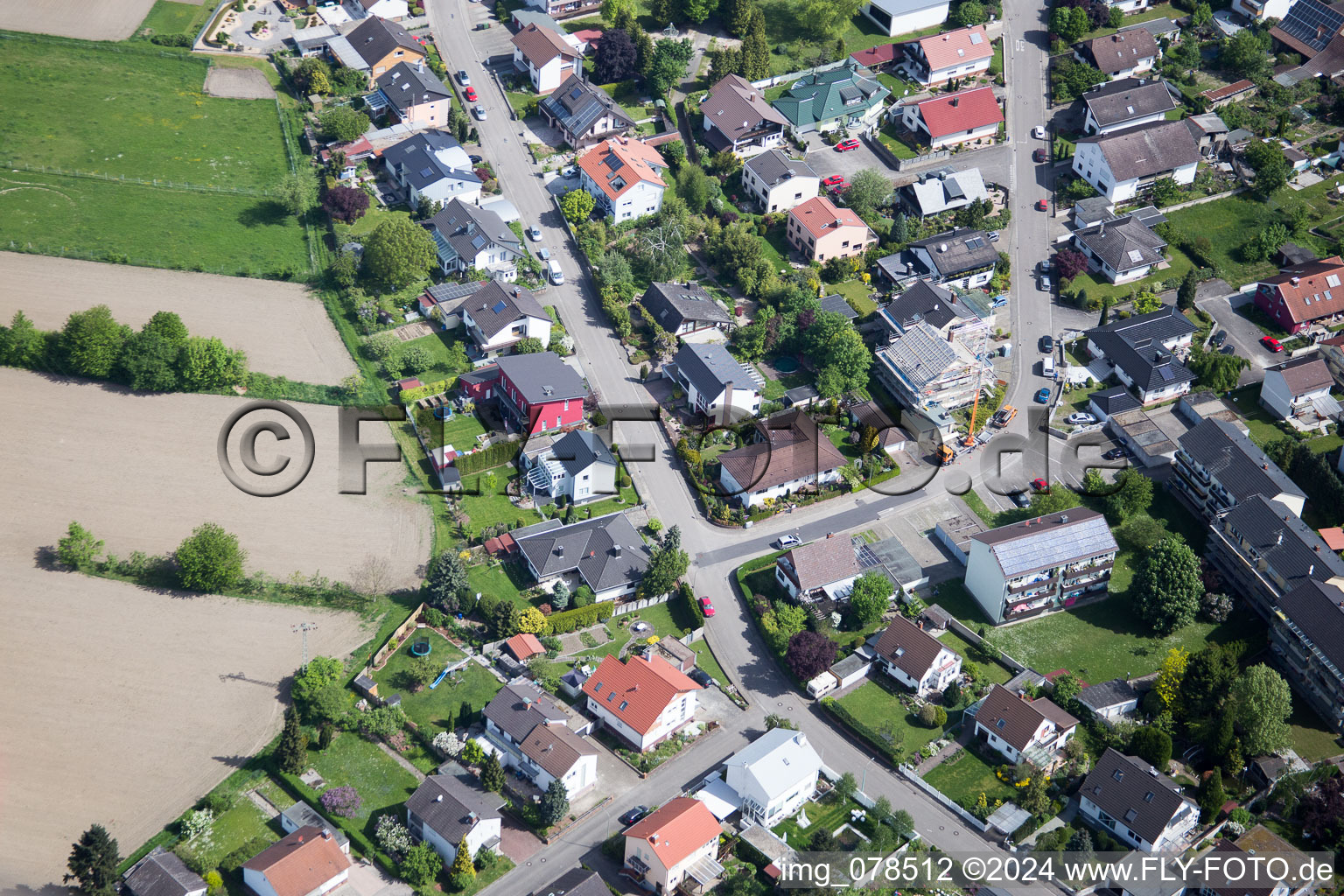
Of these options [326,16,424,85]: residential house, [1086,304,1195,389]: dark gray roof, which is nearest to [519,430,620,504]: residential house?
[1086,304,1195,389]: dark gray roof

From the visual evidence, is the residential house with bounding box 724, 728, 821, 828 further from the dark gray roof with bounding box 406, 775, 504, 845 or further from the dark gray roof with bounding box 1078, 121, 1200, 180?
the dark gray roof with bounding box 1078, 121, 1200, 180

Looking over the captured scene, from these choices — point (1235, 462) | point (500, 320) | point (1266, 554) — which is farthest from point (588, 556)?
point (1235, 462)

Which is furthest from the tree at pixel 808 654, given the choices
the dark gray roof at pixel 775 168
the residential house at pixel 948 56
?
the residential house at pixel 948 56

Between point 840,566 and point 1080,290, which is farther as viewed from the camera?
point 1080,290

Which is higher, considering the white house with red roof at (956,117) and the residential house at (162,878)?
the white house with red roof at (956,117)

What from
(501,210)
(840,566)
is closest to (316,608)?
(840,566)

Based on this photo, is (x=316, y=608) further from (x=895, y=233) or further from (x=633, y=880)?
(x=895, y=233)

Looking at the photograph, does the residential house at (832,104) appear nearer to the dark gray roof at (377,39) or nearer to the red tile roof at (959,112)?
the red tile roof at (959,112)

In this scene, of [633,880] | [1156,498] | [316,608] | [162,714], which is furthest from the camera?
[1156,498]
